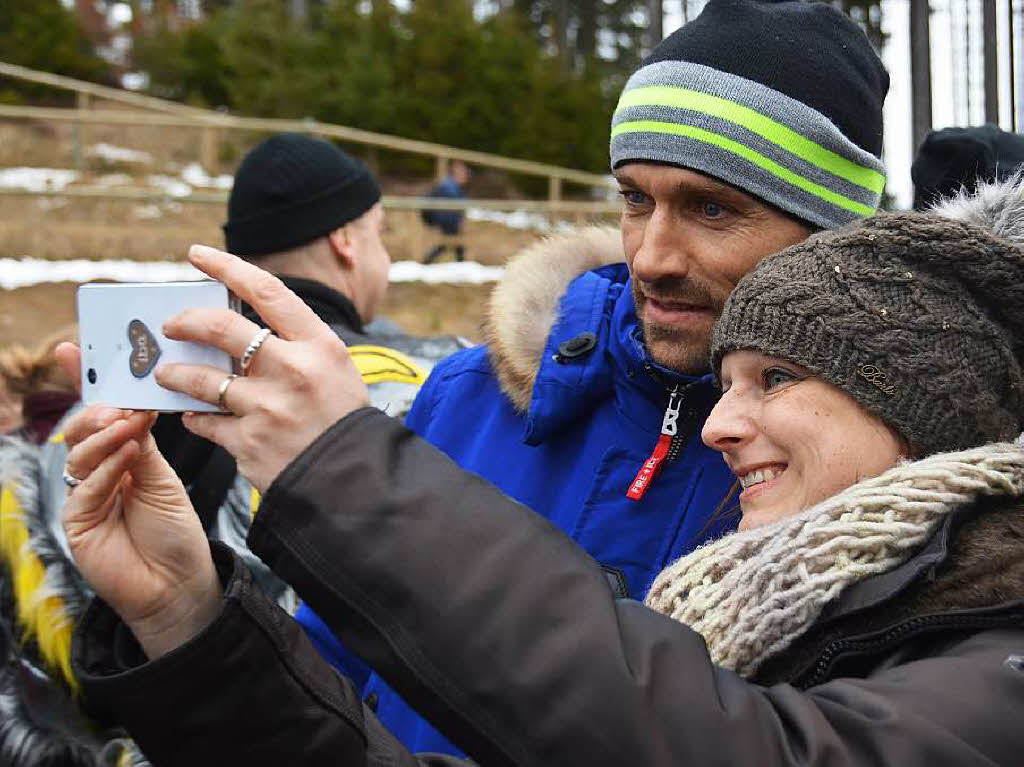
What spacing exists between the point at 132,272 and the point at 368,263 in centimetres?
1023

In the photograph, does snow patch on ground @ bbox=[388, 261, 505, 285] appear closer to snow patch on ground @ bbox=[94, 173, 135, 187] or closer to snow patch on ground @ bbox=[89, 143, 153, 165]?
snow patch on ground @ bbox=[94, 173, 135, 187]

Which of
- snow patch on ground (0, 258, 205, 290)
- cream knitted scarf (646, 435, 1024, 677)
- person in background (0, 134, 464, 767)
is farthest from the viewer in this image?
snow patch on ground (0, 258, 205, 290)

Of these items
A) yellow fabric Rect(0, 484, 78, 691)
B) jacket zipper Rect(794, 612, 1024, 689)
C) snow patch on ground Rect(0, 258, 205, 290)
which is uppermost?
jacket zipper Rect(794, 612, 1024, 689)

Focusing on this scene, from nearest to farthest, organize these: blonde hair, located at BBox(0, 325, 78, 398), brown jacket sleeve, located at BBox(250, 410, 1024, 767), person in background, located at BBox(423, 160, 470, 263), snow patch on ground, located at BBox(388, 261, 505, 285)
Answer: brown jacket sleeve, located at BBox(250, 410, 1024, 767) → blonde hair, located at BBox(0, 325, 78, 398) → snow patch on ground, located at BBox(388, 261, 505, 285) → person in background, located at BBox(423, 160, 470, 263)

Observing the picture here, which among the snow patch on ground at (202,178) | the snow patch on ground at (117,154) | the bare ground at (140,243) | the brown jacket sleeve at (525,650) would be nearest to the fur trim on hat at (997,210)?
the brown jacket sleeve at (525,650)

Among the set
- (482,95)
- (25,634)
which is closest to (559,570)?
(25,634)

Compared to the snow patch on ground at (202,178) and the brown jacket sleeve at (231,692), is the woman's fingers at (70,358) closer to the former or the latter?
the brown jacket sleeve at (231,692)

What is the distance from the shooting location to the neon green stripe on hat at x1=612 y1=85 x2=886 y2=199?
1759 mm

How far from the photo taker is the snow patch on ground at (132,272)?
12.2 metres

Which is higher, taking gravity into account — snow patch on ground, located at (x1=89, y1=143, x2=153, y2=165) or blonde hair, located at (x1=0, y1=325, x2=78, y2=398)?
snow patch on ground, located at (x1=89, y1=143, x2=153, y2=165)

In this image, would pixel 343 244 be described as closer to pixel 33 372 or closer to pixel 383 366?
pixel 383 366

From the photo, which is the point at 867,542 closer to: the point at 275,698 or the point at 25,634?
the point at 275,698

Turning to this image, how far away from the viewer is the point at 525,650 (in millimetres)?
997

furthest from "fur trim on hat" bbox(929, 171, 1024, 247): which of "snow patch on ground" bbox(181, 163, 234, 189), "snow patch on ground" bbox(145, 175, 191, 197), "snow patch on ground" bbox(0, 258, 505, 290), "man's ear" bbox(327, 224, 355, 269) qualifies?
"snow patch on ground" bbox(181, 163, 234, 189)
